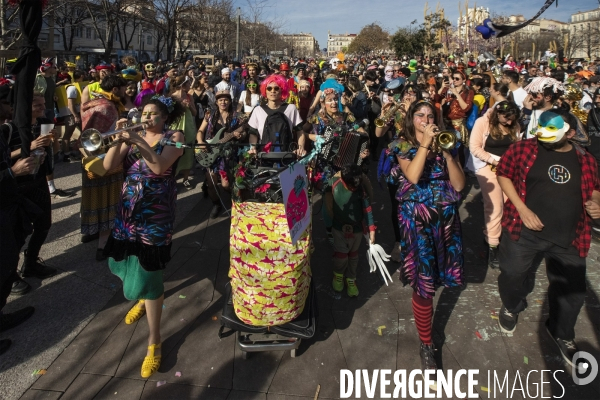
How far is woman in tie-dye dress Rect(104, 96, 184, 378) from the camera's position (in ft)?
9.41

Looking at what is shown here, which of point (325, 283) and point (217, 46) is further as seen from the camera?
point (217, 46)

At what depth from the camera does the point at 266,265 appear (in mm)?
2719

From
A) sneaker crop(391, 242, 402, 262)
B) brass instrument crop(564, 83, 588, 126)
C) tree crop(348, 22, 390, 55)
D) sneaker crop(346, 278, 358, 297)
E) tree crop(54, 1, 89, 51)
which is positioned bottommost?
sneaker crop(346, 278, 358, 297)

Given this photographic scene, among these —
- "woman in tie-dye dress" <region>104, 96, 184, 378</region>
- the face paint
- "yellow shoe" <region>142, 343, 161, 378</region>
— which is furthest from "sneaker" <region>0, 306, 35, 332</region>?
the face paint

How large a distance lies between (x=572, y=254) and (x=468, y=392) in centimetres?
124

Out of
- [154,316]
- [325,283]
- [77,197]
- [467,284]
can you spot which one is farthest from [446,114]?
[77,197]

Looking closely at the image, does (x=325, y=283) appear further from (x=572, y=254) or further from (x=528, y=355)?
(x=572, y=254)

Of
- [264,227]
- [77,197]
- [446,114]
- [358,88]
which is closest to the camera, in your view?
[264,227]

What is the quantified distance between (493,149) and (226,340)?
3.37 m

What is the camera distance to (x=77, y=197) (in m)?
6.29

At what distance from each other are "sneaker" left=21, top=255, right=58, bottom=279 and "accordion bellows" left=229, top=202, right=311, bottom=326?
94.5 inches

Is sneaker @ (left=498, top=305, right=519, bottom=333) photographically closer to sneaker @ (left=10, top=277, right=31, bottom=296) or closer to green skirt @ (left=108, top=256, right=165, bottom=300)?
green skirt @ (left=108, top=256, right=165, bottom=300)

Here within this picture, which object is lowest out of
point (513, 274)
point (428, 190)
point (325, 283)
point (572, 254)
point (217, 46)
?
point (325, 283)

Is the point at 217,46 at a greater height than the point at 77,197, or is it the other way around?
the point at 217,46
